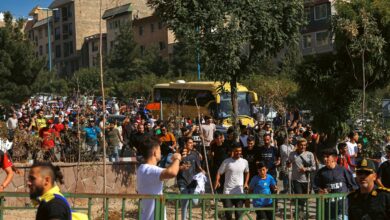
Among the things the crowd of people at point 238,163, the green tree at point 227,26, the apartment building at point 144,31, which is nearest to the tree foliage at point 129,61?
the apartment building at point 144,31

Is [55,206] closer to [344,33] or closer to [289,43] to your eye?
[289,43]

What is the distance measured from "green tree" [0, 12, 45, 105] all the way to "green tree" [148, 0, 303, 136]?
24.0m

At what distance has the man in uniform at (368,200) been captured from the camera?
6.73 metres

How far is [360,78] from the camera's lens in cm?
1827

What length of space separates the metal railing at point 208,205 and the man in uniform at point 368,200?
4.52 ft

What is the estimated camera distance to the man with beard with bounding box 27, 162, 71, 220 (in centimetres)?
487

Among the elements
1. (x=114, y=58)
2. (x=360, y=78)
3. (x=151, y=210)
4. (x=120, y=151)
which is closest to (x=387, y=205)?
(x=151, y=210)

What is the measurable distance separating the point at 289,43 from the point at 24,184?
649 cm

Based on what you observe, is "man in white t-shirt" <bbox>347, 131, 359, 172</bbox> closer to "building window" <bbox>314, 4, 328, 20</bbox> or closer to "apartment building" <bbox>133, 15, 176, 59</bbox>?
"building window" <bbox>314, 4, 328, 20</bbox>

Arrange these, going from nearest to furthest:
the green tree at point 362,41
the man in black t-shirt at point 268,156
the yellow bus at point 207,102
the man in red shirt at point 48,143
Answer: the man in black t-shirt at point 268,156
the man in red shirt at point 48,143
the green tree at point 362,41
the yellow bus at point 207,102

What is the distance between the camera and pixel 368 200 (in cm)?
680

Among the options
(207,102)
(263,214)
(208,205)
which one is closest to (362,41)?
(263,214)

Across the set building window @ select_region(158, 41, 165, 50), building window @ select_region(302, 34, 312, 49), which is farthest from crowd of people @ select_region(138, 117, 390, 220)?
building window @ select_region(158, 41, 165, 50)

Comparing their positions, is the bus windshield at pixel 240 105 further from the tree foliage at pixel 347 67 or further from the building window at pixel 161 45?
the building window at pixel 161 45
